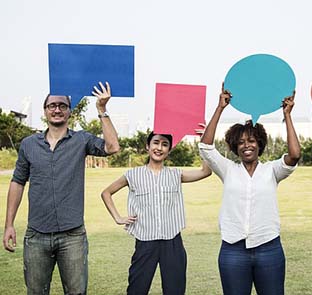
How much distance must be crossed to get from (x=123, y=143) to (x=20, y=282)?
3.72 feet

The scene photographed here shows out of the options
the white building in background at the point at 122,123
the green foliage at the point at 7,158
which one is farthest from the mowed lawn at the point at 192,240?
the white building in background at the point at 122,123

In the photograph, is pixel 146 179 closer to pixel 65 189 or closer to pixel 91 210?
pixel 65 189

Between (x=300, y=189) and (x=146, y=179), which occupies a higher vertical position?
(x=146, y=179)

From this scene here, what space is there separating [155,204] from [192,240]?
1.77 meters

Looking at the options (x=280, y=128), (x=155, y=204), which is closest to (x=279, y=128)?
(x=280, y=128)

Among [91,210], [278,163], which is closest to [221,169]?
[278,163]

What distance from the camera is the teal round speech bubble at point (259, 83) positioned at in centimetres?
188

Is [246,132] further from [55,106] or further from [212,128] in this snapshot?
[55,106]

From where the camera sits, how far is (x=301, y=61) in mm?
3014

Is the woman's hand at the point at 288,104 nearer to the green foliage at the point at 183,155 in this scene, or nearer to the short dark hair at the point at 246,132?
the short dark hair at the point at 246,132

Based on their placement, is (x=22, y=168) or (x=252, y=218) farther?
(x=22, y=168)

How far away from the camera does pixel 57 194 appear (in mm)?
1827

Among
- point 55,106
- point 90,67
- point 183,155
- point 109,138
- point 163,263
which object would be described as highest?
point 90,67

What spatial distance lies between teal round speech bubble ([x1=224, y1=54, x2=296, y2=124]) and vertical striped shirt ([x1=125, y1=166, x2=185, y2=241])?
378 millimetres
